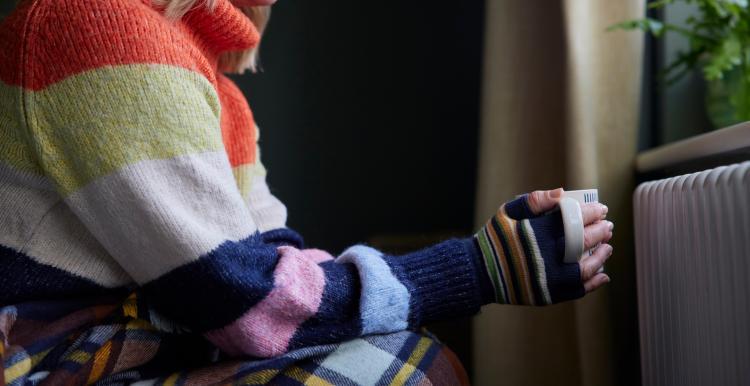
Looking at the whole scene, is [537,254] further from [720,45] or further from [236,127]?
[720,45]

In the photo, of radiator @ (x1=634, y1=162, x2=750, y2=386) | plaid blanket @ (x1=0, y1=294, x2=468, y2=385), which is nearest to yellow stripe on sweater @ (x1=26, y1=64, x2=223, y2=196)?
plaid blanket @ (x1=0, y1=294, x2=468, y2=385)

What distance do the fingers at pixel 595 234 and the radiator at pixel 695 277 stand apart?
0.09 metres

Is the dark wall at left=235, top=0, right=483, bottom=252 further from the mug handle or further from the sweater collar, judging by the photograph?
the mug handle

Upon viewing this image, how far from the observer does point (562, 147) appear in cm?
122

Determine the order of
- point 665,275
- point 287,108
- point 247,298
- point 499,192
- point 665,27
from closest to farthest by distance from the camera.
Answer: point 247,298 < point 665,275 < point 665,27 < point 499,192 < point 287,108

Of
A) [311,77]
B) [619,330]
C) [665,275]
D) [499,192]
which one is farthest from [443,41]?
[665,275]

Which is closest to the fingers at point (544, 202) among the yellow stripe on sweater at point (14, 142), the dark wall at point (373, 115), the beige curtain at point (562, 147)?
the beige curtain at point (562, 147)

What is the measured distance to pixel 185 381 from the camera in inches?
26.0

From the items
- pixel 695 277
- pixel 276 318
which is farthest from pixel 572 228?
pixel 276 318

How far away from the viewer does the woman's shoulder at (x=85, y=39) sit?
636 mm

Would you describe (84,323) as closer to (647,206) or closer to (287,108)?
(647,206)

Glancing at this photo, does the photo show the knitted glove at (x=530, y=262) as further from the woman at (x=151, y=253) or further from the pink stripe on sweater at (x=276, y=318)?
the pink stripe on sweater at (x=276, y=318)

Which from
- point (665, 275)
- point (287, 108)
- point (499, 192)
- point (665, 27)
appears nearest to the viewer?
point (665, 275)

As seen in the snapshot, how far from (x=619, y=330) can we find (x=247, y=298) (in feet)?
2.50
